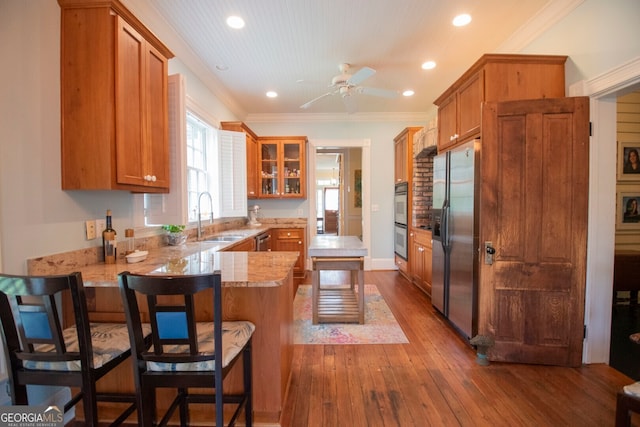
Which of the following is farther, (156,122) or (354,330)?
(354,330)

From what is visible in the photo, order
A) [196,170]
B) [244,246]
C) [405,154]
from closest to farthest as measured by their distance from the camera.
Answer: [244,246] → [196,170] → [405,154]

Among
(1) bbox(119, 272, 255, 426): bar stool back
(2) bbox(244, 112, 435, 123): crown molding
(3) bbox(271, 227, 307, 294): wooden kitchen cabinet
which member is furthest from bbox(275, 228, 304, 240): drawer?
(1) bbox(119, 272, 255, 426): bar stool back

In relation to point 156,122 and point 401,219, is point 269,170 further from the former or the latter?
point 156,122

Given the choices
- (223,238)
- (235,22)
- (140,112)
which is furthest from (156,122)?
(223,238)

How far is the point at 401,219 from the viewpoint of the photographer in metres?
4.86

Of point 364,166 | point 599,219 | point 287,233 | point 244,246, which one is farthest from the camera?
point 364,166

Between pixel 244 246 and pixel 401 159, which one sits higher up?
pixel 401 159

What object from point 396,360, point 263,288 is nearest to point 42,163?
point 263,288

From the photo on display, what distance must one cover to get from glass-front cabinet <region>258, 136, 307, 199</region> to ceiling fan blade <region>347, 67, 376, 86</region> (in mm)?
2002

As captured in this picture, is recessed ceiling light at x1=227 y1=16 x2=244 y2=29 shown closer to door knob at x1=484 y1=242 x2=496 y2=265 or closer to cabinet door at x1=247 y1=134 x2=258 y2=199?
cabinet door at x1=247 y1=134 x2=258 y2=199

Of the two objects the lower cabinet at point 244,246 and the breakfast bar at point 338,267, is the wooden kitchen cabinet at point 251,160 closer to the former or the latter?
the lower cabinet at point 244,246

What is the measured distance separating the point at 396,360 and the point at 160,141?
8.30 feet

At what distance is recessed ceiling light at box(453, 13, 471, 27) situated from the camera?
2.51 metres

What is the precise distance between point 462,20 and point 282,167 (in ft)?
10.8
